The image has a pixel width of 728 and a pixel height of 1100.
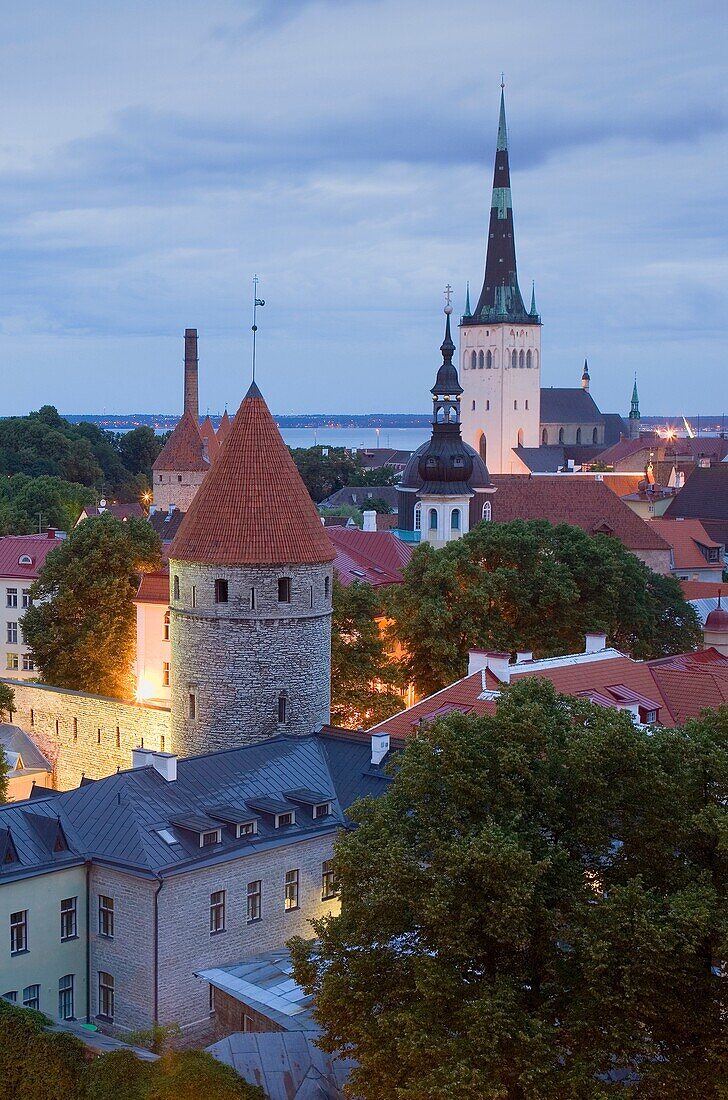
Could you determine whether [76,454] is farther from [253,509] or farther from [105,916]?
[105,916]

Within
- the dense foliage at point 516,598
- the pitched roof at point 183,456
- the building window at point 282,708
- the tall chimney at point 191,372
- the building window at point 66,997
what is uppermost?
the tall chimney at point 191,372

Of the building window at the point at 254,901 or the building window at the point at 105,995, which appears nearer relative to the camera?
the building window at the point at 105,995

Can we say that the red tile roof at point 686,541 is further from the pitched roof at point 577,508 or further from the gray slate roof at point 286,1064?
the gray slate roof at point 286,1064

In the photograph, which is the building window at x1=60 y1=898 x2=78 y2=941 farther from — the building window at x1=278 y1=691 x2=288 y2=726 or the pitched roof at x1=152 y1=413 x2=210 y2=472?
the pitched roof at x1=152 y1=413 x2=210 y2=472

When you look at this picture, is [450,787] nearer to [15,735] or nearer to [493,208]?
[15,735]

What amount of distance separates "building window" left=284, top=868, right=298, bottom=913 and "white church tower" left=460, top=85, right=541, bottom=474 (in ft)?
307

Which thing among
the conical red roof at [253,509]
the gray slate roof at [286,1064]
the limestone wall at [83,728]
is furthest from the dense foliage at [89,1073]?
the limestone wall at [83,728]

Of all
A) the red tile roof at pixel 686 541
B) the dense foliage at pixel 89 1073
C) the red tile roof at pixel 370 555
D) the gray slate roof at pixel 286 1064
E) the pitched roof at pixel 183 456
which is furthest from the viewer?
the pitched roof at pixel 183 456

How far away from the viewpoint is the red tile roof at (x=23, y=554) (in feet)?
184

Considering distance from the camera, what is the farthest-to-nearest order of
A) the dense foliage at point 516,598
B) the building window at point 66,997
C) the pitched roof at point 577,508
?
the pitched roof at point 577,508 < the dense foliage at point 516,598 < the building window at point 66,997

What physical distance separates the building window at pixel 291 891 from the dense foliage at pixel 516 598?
12.9 m

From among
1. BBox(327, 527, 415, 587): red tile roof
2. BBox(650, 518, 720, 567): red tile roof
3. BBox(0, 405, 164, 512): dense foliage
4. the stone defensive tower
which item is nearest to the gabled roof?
BBox(327, 527, 415, 587): red tile roof

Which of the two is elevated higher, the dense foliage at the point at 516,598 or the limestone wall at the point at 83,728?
the dense foliage at the point at 516,598

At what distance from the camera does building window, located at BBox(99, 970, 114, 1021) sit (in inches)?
984
